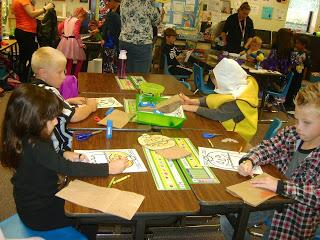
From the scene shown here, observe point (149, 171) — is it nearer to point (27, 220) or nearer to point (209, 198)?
point (209, 198)

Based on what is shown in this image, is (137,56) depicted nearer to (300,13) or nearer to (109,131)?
(109,131)

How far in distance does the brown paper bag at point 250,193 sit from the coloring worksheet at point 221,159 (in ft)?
0.55

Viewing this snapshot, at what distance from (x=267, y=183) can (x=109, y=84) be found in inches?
69.4

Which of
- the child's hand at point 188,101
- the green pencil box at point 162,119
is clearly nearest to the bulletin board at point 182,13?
the child's hand at point 188,101

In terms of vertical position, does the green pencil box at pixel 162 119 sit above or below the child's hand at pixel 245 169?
above

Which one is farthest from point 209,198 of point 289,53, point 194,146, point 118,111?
point 289,53

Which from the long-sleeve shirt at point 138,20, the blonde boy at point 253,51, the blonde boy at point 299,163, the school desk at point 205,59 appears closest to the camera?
the blonde boy at point 299,163

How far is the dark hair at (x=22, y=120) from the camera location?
138cm

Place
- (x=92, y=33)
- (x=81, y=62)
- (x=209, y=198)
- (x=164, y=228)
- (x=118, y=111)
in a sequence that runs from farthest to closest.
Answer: (x=92, y=33) → (x=81, y=62) → (x=164, y=228) → (x=118, y=111) → (x=209, y=198)

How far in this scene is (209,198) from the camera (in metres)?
1.28

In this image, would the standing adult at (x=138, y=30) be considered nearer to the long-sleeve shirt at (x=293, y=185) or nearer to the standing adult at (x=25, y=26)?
the standing adult at (x=25, y=26)

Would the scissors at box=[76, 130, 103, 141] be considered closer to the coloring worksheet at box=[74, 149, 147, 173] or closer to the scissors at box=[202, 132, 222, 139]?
the coloring worksheet at box=[74, 149, 147, 173]

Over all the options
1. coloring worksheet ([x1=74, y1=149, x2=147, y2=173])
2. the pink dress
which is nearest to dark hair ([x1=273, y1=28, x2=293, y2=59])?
the pink dress

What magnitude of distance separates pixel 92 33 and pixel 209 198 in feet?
16.0
